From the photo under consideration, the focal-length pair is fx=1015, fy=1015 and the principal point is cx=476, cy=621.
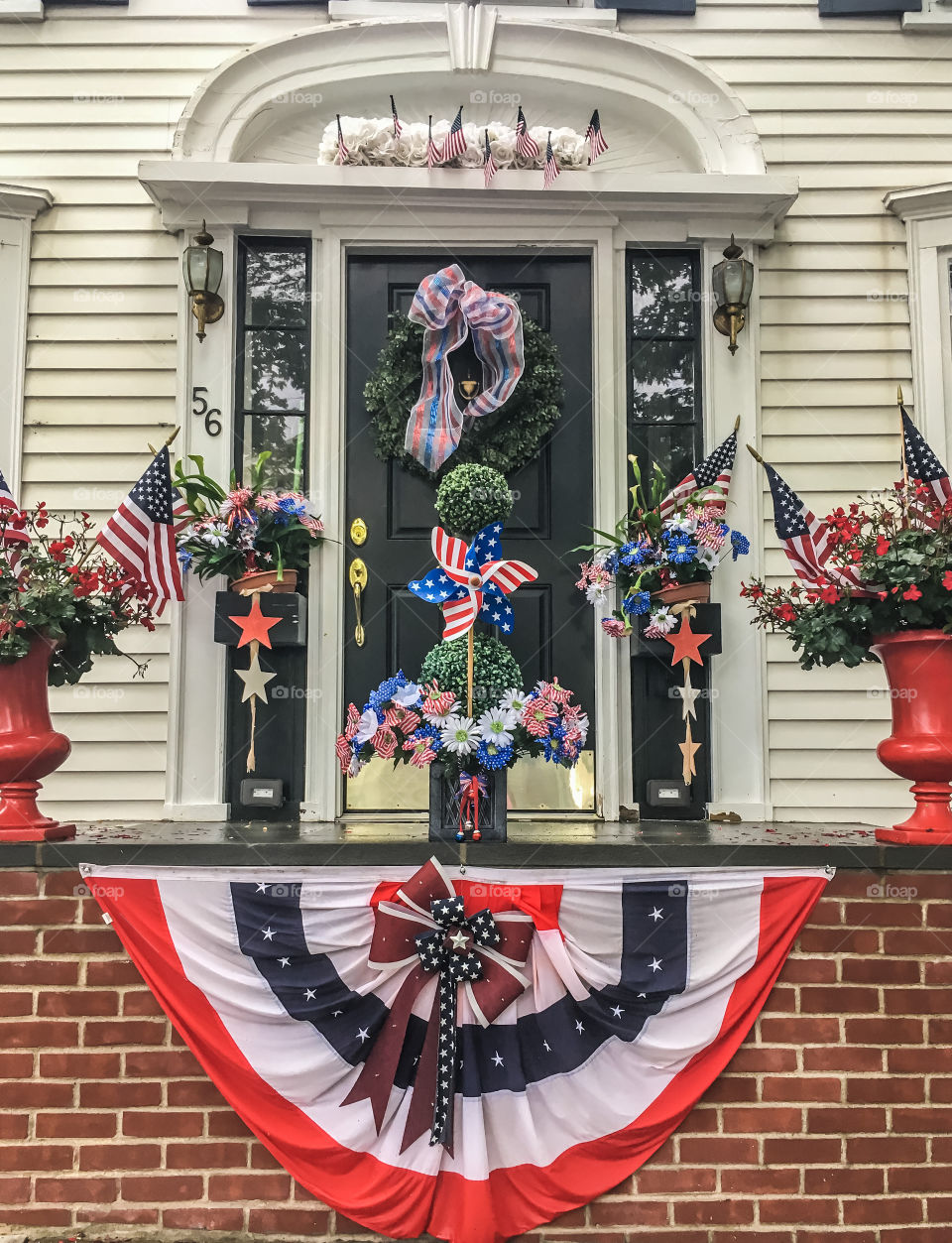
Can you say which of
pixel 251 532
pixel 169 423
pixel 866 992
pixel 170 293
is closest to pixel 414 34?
pixel 170 293

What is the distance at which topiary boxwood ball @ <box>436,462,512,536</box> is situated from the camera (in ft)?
12.4

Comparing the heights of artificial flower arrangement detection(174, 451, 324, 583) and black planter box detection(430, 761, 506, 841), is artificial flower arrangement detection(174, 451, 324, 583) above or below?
above

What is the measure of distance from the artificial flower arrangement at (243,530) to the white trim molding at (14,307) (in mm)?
826

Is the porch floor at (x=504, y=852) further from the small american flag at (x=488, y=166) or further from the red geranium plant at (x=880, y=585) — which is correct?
the small american flag at (x=488, y=166)

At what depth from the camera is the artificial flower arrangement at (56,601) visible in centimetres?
336

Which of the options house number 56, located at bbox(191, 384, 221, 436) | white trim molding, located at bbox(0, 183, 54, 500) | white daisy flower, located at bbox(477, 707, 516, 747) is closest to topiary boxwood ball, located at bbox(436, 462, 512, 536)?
white daisy flower, located at bbox(477, 707, 516, 747)

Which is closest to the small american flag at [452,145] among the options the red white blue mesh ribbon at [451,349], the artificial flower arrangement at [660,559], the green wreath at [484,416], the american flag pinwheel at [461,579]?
the red white blue mesh ribbon at [451,349]

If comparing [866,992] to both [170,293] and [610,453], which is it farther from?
[170,293]

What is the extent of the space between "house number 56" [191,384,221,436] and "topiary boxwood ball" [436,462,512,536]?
144 centimetres

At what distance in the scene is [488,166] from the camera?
4629 millimetres

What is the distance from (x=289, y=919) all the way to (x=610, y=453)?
263 cm

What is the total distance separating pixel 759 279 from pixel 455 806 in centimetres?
300

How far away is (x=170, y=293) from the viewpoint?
15.8 ft

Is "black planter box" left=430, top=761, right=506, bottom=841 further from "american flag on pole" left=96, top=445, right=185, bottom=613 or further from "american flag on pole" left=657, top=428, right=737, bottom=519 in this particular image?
"american flag on pole" left=657, top=428, right=737, bottom=519
